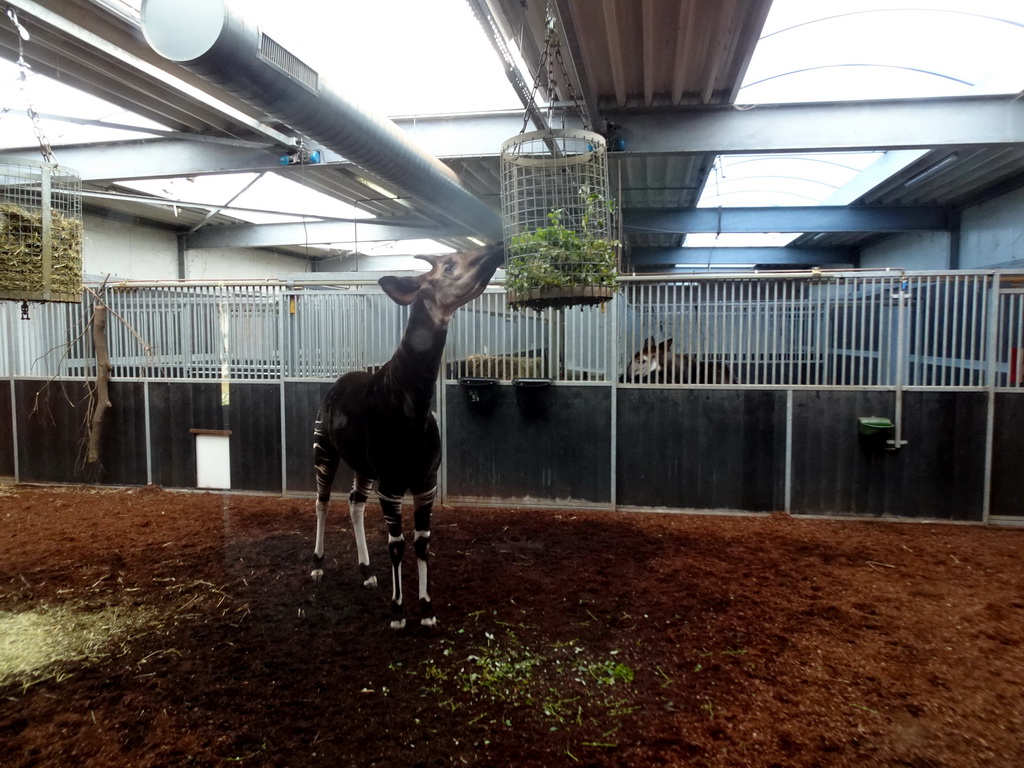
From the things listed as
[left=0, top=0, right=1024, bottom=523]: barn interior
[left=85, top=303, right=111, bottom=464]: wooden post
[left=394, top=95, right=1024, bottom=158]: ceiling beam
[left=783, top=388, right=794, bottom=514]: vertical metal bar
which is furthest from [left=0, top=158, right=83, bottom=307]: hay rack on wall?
[left=783, top=388, right=794, bottom=514]: vertical metal bar

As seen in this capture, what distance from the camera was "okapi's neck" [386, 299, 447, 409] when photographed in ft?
11.0

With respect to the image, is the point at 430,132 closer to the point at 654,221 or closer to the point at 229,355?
the point at 229,355

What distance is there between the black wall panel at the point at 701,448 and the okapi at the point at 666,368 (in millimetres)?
138

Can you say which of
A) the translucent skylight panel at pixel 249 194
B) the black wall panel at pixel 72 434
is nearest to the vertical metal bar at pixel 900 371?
the translucent skylight panel at pixel 249 194

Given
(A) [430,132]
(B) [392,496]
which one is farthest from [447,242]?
(B) [392,496]

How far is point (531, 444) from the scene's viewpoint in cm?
595

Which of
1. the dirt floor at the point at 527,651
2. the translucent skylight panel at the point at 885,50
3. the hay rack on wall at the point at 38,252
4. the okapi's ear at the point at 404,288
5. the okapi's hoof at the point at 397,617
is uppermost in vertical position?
the translucent skylight panel at the point at 885,50

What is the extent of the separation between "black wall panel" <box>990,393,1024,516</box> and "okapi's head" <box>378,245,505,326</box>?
16.3 feet

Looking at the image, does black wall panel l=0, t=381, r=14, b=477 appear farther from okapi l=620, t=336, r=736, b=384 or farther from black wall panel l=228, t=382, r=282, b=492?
okapi l=620, t=336, r=736, b=384

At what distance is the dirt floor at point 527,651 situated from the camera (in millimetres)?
2391

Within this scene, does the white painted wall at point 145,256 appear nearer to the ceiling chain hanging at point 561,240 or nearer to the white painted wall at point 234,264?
the white painted wall at point 234,264

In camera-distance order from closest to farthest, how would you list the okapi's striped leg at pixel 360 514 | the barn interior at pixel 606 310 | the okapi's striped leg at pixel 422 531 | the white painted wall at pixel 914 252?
the okapi's striped leg at pixel 422 531
the okapi's striped leg at pixel 360 514
the barn interior at pixel 606 310
the white painted wall at pixel 914 252

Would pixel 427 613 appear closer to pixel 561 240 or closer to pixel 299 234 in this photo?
pixel 561 240

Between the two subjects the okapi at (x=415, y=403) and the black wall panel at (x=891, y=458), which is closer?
the okapi at (x=415, y=403)
